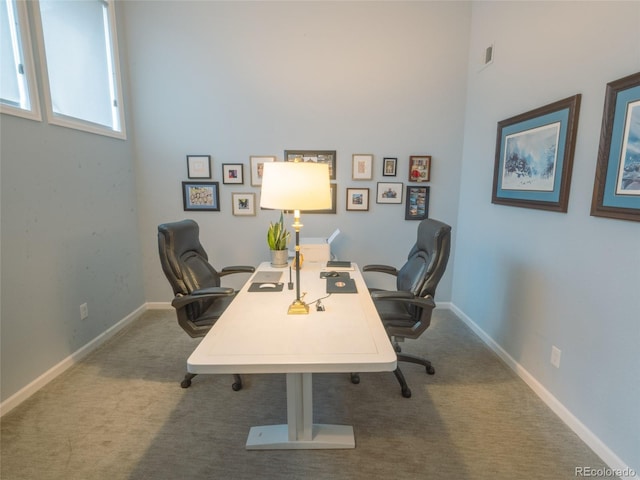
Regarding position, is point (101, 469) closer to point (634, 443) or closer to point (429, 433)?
point (429, 433)

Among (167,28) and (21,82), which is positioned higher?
(167,28)

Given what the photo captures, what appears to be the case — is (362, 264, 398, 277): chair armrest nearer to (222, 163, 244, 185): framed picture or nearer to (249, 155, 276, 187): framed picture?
(249, 155, 276, 187): framed picture

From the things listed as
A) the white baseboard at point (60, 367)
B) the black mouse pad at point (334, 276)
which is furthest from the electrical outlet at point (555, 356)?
the white baseboard at point (60, 367)

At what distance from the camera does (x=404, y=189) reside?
3182 millimetres

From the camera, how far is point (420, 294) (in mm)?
1978

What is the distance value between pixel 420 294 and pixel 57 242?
251cm

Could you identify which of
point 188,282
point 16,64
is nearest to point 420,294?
point 188,282

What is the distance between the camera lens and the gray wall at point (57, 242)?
1.89 meters

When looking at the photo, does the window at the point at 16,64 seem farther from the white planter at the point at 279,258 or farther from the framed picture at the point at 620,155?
the framed picture at the point at 620,155

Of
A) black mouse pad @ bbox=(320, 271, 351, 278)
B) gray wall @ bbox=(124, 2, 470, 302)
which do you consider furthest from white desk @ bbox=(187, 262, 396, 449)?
gray wall @ bbox=(124, 2, 470, 302)

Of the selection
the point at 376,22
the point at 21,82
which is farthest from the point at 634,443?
the point at 21,82

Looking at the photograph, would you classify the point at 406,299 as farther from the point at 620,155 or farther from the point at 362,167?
the point at 362,167

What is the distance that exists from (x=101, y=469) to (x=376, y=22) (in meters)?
3.78

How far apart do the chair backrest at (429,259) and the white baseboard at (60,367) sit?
8.27 ft
